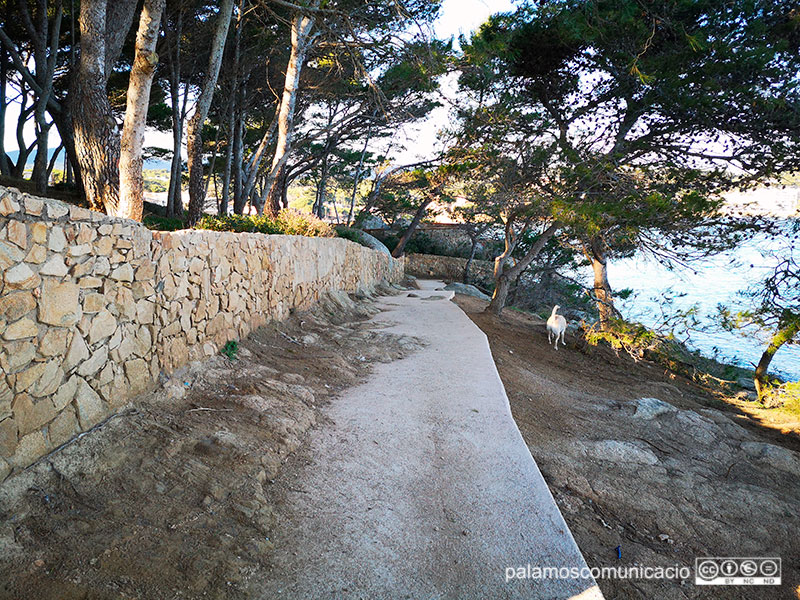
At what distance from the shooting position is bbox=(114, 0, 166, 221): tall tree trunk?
5.06 meters

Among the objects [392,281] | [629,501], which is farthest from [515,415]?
[392,281]

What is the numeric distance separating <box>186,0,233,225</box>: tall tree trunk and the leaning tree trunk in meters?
9.26

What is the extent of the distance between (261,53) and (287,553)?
46.3 ft

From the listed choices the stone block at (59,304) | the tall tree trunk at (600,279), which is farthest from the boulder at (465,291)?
the stone block at (59,304)

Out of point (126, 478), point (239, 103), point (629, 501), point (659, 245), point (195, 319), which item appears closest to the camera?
point (126, 478)

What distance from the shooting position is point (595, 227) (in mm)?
6758

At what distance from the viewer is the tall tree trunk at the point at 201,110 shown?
22.2 ft

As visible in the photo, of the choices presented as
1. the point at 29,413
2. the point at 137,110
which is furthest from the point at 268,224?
the point at 29,413

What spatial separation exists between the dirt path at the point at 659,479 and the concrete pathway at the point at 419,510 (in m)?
0.49

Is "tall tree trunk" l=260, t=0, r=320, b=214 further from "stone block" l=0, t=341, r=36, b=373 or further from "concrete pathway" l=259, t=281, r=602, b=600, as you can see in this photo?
"stone block" l=0, t=341, r=36, b=373

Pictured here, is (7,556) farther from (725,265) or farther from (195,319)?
(725,265)

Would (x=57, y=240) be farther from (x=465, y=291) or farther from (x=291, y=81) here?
(x=465, y=291)

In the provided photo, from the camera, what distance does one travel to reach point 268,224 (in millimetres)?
6934

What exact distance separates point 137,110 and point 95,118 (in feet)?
2.45
